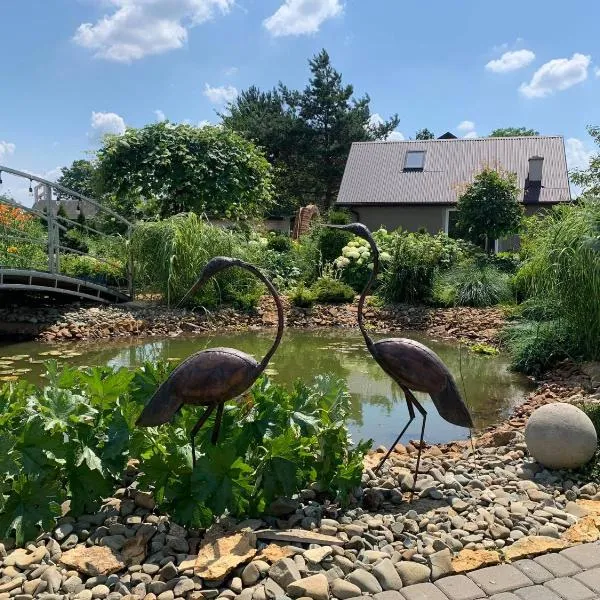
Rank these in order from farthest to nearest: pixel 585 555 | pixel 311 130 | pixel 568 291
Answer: pixel 311 130
pixel 568 291
pixel 585 555

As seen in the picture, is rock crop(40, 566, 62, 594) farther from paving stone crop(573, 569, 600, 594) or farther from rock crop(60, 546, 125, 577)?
paving stone crop(573, 569, 600, 594)

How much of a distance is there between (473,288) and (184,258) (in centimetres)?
517

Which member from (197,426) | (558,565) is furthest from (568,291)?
(197,426)

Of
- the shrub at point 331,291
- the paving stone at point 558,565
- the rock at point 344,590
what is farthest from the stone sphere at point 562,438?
the shrub at point 331,291

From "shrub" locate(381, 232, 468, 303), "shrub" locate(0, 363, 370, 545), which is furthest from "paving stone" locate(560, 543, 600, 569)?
"shrub" locate(381, 232, 468, 303)

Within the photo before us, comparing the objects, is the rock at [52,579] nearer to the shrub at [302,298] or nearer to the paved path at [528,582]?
the paved path at [528,582]

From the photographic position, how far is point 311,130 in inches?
1141

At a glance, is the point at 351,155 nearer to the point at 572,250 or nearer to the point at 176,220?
the point at 176,220

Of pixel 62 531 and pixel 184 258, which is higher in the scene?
pixel 184 258

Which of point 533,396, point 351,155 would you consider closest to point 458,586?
point 533,396

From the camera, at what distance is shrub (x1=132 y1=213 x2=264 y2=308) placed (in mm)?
10336

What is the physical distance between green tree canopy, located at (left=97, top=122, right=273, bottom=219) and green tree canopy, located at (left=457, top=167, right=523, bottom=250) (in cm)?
534

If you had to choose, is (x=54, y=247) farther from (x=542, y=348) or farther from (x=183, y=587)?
(x=183, y=587)

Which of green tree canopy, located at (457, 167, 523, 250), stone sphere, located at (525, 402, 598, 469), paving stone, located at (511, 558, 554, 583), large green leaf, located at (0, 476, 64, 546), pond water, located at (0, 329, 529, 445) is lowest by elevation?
pond water, located at (0, 329, 529, 445)
